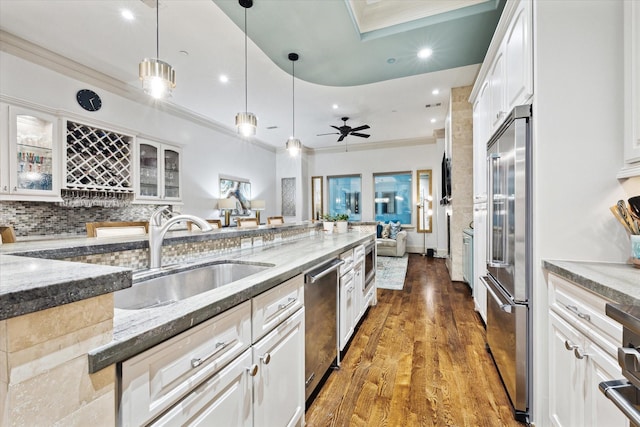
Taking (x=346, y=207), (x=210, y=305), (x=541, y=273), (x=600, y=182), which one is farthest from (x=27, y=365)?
(x=346, y=207)

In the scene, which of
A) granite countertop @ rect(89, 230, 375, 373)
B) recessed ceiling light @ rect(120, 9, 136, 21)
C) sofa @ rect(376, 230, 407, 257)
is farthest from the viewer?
sofa @ rect(376, 230, 407, 257)

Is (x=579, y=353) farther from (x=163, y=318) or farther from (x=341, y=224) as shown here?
(x=341, y=224)

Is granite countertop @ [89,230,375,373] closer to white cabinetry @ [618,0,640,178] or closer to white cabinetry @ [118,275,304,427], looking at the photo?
white cabinetry @ [118,275,304,427]

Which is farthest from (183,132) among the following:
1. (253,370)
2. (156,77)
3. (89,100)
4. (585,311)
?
(585,311)

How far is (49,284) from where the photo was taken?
18.3 inches

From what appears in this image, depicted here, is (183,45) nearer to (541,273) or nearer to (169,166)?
(169,166)

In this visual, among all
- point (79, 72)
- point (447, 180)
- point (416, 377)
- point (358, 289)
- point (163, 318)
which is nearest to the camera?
point (163, 318)

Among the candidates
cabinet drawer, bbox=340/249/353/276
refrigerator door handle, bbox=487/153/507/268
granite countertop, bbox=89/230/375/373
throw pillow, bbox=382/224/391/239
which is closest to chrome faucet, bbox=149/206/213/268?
granite countertop, bbox=89/230/375/373

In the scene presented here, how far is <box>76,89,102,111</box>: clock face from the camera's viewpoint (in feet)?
11.8

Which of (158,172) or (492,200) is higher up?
(158,172)

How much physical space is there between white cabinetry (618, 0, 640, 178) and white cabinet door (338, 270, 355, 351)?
1.67 meters

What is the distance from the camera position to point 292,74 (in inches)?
150

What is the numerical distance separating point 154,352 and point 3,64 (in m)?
4.26

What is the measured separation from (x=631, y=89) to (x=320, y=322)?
1947mm
